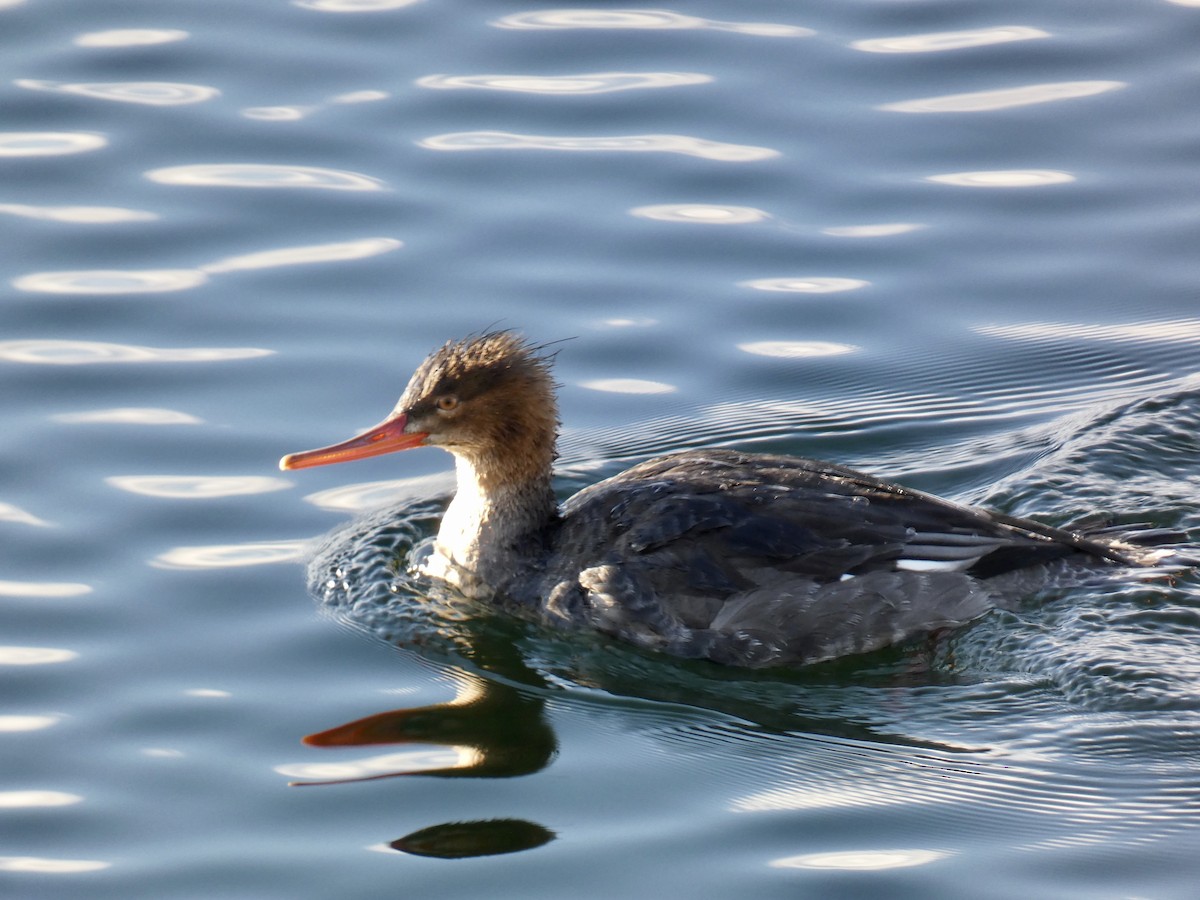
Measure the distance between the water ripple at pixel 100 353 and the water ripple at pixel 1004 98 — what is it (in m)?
4.78

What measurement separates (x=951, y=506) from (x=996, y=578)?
367 mm

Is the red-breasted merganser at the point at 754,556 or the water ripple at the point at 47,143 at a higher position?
the water ripple at the point at 47,143

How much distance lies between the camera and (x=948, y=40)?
12.6 metres

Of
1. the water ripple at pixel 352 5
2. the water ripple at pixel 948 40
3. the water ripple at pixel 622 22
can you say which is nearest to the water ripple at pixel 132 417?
the water ripple at pixel 352 5

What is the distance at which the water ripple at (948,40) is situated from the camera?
1247cm

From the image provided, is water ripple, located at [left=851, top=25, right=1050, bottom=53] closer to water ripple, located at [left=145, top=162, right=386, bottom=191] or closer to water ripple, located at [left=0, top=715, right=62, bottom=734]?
water ripple, located at [left=145, top=162, right=386, bottom=191]

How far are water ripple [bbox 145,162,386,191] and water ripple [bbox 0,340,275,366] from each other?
5.61 feet

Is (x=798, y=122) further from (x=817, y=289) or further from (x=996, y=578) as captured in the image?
(x=996, y=578)

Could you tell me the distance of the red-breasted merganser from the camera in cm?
771

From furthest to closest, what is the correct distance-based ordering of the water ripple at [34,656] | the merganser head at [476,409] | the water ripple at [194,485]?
the water ripple at [194,485] → the merganser head at [476,409] → the water ripple at [34,656]

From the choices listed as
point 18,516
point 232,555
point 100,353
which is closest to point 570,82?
point 100,353

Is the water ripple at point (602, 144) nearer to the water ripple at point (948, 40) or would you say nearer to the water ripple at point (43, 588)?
the water ripple at point (948, 40)

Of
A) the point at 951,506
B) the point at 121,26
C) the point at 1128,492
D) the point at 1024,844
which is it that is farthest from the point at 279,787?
the point at 121,26

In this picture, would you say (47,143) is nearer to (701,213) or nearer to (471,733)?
(701,213)
